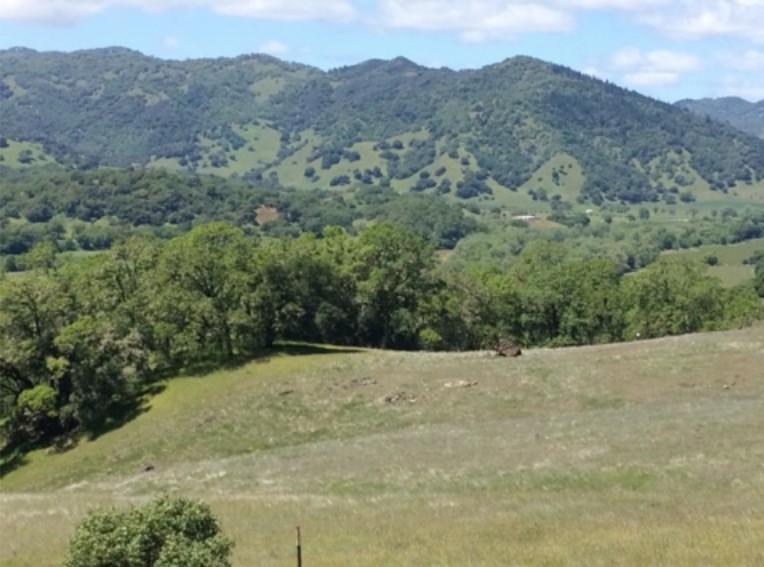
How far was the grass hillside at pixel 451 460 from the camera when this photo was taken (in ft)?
87.9

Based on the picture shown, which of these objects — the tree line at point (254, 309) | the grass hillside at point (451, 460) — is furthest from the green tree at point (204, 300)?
the grass hillside at point (451, 460)

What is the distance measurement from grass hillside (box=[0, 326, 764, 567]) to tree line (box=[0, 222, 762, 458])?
14.2 feet

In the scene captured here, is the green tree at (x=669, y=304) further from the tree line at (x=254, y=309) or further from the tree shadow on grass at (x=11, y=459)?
the tree shadow on grass at (x=11, y=459)

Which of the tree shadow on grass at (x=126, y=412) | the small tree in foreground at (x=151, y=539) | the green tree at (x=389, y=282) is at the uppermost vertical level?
the small tree in foreground at (x=151, y=539)

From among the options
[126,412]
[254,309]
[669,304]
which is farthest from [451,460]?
[669,304]

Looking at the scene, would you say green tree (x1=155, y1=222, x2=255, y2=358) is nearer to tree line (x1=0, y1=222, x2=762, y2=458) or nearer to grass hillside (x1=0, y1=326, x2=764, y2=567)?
tree line (x1=0, y1=222, x2=762, y2=458)

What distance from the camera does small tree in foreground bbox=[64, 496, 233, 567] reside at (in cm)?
1883

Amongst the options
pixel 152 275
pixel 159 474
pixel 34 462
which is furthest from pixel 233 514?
pixel 152 275

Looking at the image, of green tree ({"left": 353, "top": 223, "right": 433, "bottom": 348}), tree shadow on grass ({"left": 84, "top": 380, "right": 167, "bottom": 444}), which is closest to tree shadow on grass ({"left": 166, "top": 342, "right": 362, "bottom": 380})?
tree shadow on grass ({"left": 84, "top": 380, "right": 167, "bottom": 444})

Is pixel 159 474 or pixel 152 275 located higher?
pixel 152 275

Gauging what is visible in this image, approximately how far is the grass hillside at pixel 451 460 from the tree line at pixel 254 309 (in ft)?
14.2

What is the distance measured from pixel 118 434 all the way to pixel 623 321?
215ft

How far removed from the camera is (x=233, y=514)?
3425 cm

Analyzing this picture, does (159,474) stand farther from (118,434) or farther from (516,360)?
(516,360)
